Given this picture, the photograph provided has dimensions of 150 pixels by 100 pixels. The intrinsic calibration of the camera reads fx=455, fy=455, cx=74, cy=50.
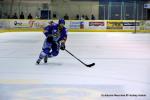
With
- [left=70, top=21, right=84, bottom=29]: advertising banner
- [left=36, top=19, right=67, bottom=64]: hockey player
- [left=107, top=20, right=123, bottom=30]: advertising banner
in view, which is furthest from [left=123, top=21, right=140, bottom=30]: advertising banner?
[left=36, top=19, right=67, bottom=64]: hockey player

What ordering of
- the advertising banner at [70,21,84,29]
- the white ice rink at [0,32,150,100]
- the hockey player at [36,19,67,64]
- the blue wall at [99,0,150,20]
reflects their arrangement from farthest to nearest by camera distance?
the blue wall at [99,0,150,20] → the advertising banner at [70,21,84,29] → the hockey player at [36,19,67,64] → the white ice rink at [0,32,150,100]

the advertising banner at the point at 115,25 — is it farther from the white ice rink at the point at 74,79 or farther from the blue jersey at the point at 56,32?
the blue jersey at the point at 56,32

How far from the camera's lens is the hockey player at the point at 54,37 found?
403 inches

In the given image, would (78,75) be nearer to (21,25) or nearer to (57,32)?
(57,32)

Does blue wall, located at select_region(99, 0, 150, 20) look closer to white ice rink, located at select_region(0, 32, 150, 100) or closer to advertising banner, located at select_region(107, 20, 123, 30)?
advertising banner, located at select_region(107, 20, 123, 30)

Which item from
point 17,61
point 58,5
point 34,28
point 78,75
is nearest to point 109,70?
point 78,75

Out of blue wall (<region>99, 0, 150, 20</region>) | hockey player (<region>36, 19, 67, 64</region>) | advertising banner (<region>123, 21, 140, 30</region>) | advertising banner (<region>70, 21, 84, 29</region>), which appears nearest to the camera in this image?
hockey player (<region>36, 19, 67, 64</region>)

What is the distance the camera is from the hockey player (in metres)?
10.2

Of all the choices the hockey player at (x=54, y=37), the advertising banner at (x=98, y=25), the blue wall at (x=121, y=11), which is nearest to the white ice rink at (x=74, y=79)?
the hockey player at (x=54, y=37)

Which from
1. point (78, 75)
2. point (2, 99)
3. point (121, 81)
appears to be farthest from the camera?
point (78, 75)

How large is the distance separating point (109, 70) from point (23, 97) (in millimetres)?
3760

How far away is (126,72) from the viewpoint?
922 centimetres

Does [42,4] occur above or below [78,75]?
above

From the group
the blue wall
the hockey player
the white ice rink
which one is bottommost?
the white ice rink
